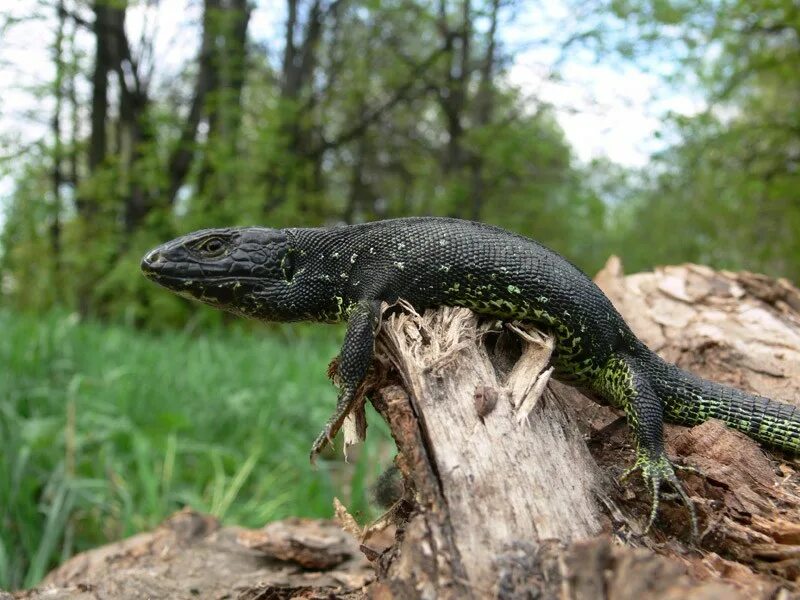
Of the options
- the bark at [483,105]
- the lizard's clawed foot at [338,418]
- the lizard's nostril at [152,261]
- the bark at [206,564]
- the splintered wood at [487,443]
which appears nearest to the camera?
the splintered wood at [487,443]

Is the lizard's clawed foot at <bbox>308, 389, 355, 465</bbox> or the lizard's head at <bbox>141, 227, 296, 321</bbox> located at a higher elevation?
the lizard's head at <bbox>141, 227, 296, 321</bbox>

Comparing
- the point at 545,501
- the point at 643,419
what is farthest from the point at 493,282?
the point at 545,501

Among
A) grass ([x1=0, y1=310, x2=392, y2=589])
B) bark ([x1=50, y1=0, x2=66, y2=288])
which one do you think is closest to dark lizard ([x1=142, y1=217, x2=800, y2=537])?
grass ([x1=0, y1=310, x2=392, y2=589])

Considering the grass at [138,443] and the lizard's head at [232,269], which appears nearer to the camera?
the lizard's head at [232,269]

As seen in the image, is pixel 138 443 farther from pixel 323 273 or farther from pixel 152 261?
pixel 323 273

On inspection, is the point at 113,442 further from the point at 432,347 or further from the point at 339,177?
the point at 339,177

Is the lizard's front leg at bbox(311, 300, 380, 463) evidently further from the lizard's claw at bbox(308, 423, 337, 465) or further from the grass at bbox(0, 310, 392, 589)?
the grass at bbox(0, 310, 392, 589)

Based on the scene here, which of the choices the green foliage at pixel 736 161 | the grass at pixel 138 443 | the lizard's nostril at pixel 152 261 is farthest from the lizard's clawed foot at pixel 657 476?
the green foliage at pixel 736 161

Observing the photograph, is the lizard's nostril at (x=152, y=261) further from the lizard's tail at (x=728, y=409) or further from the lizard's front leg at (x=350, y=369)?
the lizard's tail at (x=728, y=409)
